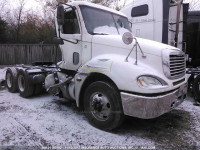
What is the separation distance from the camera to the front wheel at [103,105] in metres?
3.11

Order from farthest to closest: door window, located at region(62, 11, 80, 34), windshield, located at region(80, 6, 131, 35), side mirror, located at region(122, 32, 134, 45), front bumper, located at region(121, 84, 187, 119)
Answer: door window, located at region(62, 11, 80, 34)
windshield, located at region(80, 6, 131, 35)
side mirror, located at region(122, 32, 134, 45)
front bumper, located at region(121, 84, 187, 119)

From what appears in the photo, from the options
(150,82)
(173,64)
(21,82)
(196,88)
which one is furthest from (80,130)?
(196,88)

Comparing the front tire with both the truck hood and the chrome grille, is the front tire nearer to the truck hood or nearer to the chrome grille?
the chrome grille

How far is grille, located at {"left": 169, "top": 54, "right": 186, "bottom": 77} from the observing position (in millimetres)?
3137

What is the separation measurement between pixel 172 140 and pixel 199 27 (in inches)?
207

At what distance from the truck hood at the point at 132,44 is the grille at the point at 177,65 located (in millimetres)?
215

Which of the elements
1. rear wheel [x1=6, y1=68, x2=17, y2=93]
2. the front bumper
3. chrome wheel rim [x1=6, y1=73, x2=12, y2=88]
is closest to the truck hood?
the front bumper

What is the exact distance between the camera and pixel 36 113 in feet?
14.0

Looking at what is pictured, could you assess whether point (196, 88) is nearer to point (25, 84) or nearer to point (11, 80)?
point (25, 84)

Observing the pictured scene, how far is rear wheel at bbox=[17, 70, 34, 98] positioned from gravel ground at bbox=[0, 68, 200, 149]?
77 cm

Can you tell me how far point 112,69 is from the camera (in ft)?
10.1

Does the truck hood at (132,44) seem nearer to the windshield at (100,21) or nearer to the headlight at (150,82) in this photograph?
the windshield at (100,21)

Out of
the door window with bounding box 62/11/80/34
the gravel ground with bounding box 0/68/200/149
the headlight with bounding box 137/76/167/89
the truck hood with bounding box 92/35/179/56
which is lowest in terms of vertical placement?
the gravel ground with bounding box 0/68/200/149

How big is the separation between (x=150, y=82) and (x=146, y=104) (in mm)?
374
